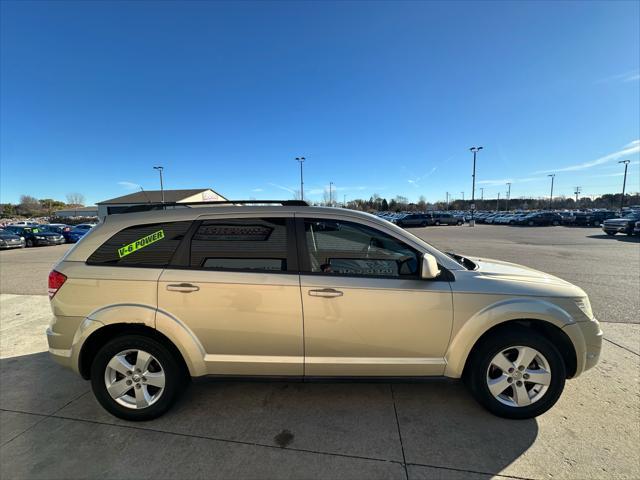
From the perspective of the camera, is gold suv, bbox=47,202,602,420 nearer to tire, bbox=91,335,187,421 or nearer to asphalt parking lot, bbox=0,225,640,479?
tire, bbox=91,335,187,421

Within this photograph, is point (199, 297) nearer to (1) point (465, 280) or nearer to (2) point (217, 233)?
(2) point (217, 233)

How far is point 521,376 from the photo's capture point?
8.39 feet

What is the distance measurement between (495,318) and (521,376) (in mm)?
582

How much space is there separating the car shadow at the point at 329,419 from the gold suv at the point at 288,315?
0.21m

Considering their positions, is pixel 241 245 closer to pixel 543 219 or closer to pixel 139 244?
pixel 139 244

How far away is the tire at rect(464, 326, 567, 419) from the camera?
2.53 metres

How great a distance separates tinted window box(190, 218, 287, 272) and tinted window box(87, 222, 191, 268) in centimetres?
19

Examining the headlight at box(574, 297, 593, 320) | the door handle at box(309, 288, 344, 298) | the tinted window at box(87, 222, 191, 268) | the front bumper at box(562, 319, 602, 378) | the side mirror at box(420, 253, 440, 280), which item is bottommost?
the front bumper at box(562, 319, 602, 378)

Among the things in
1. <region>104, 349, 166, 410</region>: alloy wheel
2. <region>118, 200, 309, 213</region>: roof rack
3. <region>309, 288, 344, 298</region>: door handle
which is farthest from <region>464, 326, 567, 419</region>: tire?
<region>104, 349, 166, 410</region>: alloy wheel

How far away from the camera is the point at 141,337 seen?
2.56 metres

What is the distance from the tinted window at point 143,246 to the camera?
2.60m

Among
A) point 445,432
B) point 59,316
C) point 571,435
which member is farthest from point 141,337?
point 571,435

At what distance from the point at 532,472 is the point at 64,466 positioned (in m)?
3.31

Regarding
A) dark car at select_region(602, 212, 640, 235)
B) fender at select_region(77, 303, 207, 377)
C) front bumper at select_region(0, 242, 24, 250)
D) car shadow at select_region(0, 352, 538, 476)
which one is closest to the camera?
car shadow at select_region(0, 352, 538, 476)
